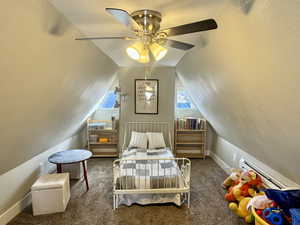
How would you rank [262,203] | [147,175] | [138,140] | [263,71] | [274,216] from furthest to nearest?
[138,140]
[147,175]
[262,203]
[274,216]
[263,71]

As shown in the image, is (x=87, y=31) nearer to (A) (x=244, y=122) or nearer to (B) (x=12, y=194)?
(A) (x=244, y=122)

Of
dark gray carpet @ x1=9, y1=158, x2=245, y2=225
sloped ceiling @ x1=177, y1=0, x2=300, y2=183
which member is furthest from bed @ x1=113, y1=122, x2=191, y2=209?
sloped ceiling @ x1=177, y1=0, x2=300, y2=183

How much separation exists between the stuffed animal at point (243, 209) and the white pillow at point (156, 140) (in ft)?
5.92

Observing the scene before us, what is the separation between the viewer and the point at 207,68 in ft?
7.37

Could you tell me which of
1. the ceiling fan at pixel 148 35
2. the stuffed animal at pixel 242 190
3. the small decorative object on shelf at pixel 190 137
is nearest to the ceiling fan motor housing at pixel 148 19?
the ceiling fan at pixel 148 35

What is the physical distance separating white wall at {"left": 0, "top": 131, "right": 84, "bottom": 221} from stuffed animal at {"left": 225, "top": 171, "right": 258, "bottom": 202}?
3138 mm

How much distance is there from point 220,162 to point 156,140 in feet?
5.40

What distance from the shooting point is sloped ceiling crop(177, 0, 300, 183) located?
1.00 meters

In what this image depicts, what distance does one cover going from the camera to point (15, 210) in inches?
93.4

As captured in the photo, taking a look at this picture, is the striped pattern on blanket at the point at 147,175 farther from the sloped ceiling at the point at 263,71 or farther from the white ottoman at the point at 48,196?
the sloped ceiling at the point at 263,71

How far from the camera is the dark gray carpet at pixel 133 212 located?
2289 mm

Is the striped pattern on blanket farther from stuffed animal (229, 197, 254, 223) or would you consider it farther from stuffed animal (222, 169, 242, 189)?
stuffed animal (222, 169, 242, 189)

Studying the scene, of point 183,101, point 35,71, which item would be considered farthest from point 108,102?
point 35,71

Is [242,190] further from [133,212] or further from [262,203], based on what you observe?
[133,212]
